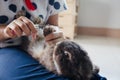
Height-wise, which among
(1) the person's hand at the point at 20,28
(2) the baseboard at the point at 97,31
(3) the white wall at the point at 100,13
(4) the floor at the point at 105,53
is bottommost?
(4) the floor at the point at 105,53

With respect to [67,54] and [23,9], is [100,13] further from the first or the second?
[67,54]


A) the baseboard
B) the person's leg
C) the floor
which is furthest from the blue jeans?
the baseboard

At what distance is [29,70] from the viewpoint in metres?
0.53

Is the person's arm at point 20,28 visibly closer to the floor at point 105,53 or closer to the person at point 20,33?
the person at point 20,33

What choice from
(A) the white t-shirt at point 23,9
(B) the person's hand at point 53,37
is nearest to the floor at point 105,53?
(A) the white t-shirt at point 23,9

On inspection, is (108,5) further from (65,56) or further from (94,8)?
(65,56)

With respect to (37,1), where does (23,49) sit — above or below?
below

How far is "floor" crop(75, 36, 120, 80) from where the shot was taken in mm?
1666

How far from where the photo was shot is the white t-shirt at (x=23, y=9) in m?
0.63

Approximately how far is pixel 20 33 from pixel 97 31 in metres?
2.27

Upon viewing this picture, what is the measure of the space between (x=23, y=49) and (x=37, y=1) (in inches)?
6.1


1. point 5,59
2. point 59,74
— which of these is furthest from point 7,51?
point 59,74

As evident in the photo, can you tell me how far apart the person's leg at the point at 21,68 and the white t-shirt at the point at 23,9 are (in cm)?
7

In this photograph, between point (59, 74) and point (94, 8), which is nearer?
point (59, 74)
